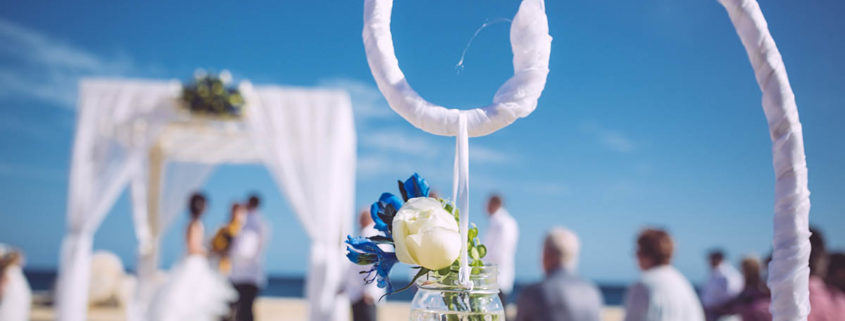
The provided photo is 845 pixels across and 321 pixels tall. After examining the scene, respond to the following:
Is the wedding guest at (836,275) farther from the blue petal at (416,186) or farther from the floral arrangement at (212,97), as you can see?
the floral arrangement at (212,97)

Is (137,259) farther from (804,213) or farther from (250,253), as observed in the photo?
(804,213)

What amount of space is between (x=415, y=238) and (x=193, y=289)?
16.8 feet

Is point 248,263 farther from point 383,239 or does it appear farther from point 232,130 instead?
point 383,239

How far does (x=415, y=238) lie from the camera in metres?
0.67

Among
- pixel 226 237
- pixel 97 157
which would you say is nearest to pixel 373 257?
pixel 226 237

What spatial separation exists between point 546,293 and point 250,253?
13.4 ft

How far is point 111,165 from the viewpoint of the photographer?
633cm

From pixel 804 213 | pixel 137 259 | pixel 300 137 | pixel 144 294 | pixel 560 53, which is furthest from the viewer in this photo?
pixel 137 259

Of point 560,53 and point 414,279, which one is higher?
point 560,53

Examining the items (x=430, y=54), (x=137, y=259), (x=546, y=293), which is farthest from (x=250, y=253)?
(x=430, y=54)

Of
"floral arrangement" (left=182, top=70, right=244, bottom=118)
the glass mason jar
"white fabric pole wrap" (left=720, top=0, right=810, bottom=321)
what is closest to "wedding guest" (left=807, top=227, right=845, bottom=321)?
"white fabric pole wrap" (left=720, top=0, right=810, bottom=321)

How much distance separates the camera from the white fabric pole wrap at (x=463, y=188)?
27.7 inches

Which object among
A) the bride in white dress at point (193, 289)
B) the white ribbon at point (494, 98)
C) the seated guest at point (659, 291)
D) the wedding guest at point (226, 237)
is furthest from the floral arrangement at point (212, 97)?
the white ribbon at point (494, 98)

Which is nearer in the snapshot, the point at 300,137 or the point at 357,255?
the point at 357,255
